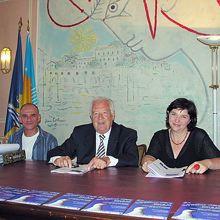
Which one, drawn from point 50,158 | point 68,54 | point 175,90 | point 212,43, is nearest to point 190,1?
point 212,43

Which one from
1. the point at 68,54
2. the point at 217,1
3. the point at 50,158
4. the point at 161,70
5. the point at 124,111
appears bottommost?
the point at 50,158

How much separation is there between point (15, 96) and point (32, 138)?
1078mm

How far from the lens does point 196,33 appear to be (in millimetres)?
3611

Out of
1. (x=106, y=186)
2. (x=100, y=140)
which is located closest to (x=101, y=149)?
(x=100, y=140)

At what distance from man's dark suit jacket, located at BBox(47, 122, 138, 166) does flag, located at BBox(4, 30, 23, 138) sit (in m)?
1.63

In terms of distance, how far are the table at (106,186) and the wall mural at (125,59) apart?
1607 mm

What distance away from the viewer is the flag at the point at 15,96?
430cm

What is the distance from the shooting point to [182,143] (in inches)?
104

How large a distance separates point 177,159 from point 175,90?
1.28 m

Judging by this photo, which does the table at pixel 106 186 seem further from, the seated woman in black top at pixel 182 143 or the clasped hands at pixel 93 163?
the seated woman in black top at pixel 182 143

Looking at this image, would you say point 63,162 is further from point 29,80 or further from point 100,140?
point 29,80

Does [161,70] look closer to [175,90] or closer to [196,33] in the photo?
[175,90]

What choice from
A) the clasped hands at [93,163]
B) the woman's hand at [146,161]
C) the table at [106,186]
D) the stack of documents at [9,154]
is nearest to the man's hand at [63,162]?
the clasped hands at [93,163]

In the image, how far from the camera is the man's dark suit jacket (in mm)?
2756
